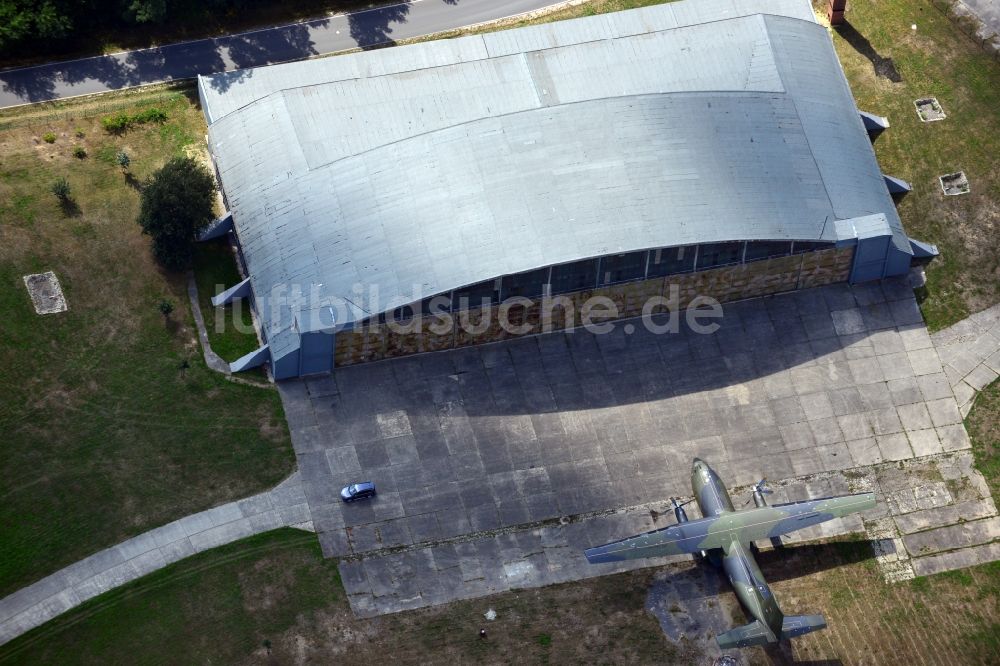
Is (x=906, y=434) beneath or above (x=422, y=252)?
beneath

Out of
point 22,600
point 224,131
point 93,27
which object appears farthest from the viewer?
point 93,27

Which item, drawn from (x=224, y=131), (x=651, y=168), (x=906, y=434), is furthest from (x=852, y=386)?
(x=224, y=131)

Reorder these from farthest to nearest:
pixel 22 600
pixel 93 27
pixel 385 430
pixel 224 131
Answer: pixel 93 27
pixel 224 131
pixel 385 430
pixel 22 600

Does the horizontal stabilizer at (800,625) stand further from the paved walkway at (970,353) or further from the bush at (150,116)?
the bush at (150,116)

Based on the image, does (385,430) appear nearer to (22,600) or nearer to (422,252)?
(422,252)

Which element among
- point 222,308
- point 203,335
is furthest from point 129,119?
point 203,335

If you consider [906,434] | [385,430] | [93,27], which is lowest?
[906,434]

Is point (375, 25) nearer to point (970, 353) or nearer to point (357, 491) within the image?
point (357, 491)
